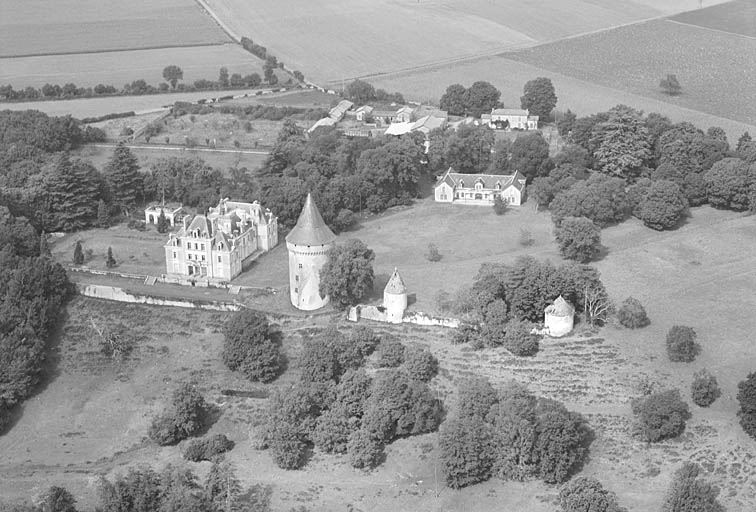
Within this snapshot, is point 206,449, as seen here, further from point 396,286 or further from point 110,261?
point 110,261

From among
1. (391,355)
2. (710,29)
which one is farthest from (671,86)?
(391,355)

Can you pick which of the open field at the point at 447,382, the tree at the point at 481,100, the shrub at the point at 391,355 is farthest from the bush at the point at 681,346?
the tree at the point at 481,100

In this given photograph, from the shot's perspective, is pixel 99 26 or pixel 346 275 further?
pixel 99 26

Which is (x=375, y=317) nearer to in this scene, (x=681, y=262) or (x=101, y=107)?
(x=681, y=262)

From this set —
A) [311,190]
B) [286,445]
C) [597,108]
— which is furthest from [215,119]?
[286,445]

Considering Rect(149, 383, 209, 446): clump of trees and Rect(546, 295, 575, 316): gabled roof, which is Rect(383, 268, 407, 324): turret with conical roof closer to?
Rect(546, 295, 575, 316): gabled roof

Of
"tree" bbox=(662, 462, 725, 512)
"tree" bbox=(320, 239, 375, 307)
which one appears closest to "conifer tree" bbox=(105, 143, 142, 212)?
"tree" bbox=(320, 239, 375, 307)
